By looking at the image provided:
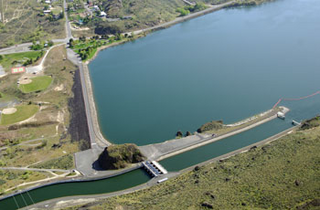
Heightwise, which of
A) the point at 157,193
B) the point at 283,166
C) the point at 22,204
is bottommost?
the point at 22,204

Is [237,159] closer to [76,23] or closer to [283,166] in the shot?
[283,166]

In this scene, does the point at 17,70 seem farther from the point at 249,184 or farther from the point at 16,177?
the point at 249,184

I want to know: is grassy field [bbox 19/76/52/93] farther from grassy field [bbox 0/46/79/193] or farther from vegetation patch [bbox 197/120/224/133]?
vegetation patch [bbox 197/120/224/133]

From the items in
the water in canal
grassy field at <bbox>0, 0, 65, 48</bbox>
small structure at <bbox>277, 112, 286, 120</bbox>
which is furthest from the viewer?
grassy field at <bbox>0, 0, 65, 48</bbox>

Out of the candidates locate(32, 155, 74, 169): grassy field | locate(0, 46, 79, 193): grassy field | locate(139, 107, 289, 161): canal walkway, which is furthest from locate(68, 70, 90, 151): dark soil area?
locate(139, 107, 289, 161): canal walkway

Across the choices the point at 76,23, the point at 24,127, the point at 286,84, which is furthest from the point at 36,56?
the point at 286,84

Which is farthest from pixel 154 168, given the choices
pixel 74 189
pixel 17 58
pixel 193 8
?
pixel 193 8
